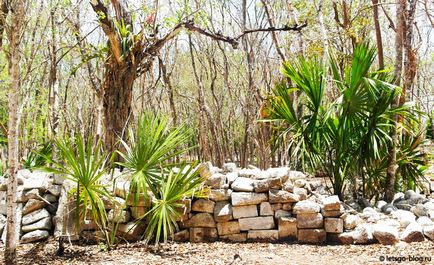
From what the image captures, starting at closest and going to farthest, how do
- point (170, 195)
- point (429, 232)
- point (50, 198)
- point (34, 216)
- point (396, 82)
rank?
1. point (429, 232)
2. point (170, 195)
3. point (34, 216)
4. point (50, 198)
5. point (396, 82)

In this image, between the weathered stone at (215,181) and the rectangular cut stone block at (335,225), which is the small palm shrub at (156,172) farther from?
the rectangular cut stone block at (335,225)

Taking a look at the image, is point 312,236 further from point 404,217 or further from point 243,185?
point 404,217

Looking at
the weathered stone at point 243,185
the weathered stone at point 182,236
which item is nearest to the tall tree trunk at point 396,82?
the weathered stone at point 243,185

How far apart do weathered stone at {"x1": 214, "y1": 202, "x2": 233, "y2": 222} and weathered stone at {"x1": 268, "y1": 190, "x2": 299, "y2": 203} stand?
1.65ft

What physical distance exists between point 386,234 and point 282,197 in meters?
1.18

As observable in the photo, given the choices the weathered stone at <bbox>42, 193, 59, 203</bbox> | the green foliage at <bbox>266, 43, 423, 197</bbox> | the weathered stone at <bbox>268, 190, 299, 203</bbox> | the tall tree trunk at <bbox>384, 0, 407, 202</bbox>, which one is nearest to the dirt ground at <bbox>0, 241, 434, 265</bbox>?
the weathered stone at <bbox>268, 190, 299, 203</bbox>

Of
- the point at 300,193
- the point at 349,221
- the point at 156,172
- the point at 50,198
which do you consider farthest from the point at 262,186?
the point at 50,198

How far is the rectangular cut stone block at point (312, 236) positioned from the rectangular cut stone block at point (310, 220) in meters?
0.06

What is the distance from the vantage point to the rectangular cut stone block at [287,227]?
4.93 meters

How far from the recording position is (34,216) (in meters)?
5.15

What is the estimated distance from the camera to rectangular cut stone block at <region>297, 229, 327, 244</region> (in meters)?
4.83

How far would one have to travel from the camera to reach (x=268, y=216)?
198 inches

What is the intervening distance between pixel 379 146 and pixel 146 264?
3.33 m

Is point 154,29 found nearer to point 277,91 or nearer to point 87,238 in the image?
point 277,91
